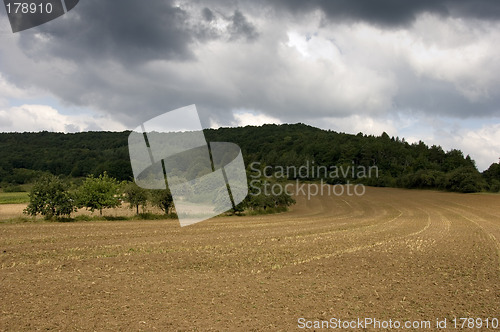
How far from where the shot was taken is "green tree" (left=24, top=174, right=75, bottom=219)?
95.4ft

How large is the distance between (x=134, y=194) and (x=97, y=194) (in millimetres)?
3733

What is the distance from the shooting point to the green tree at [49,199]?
29078mm

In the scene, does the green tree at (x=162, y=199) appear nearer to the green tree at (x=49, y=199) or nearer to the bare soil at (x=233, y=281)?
the green tree at (x=49, y=199)

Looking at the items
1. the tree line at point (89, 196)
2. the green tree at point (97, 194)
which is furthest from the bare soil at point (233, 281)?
the green tree at point (97, 194)

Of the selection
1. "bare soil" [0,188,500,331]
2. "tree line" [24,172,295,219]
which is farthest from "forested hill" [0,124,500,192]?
"bare soil" [0,188,500,331]

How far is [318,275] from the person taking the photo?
12008 millimetres

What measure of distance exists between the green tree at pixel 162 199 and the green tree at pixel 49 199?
7.36 meters

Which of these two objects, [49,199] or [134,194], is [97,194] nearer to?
[134,194]

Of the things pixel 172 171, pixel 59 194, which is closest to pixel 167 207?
pixel 172 171

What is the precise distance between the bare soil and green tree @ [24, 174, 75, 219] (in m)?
9.51

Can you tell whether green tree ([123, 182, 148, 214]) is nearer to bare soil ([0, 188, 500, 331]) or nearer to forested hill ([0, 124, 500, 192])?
bare soil ([0, 188, 500, 331])

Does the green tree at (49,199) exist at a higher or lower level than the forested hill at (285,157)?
lower

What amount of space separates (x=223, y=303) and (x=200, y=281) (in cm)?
230

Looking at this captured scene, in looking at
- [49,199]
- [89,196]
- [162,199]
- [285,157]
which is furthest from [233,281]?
[285,157]
